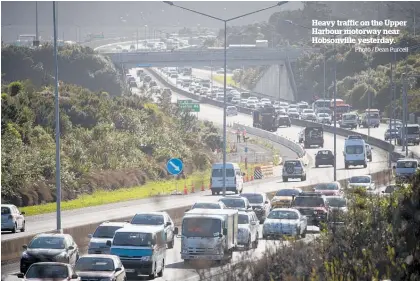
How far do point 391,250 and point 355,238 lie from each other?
8619 mm

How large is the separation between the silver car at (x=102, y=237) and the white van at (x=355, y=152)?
50.9m

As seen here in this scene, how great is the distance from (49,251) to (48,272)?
5.18 meters

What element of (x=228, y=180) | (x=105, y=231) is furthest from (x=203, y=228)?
(x=228, y=180)

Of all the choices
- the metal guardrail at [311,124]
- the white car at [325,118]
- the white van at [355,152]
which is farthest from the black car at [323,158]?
the white car at [325,118]

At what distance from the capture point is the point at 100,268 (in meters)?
28.3

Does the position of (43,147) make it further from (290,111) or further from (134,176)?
(290,111)

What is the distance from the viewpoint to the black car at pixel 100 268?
91.6 ft

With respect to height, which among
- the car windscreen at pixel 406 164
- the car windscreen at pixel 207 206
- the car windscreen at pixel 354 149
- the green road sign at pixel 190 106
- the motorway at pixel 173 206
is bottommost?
the motorway at pixel 173 206

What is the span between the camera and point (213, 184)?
2498 inches

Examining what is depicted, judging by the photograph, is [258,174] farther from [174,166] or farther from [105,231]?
[105,231]

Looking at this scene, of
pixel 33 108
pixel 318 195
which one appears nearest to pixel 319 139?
pixel 33 108

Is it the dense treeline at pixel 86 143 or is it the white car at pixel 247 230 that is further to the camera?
the dense treeline at pixel 86 143

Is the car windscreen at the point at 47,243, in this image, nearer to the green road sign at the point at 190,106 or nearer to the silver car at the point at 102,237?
the silver car at the point at 102,237

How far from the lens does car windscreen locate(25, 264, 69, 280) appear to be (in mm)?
26688
